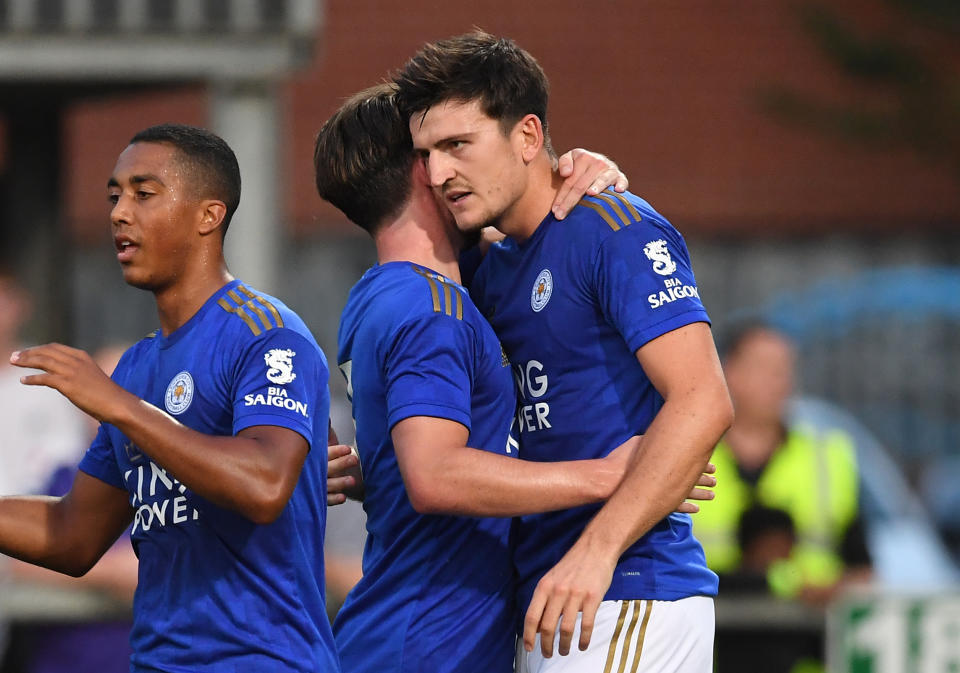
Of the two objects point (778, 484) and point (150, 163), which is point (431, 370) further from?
point (778, 484)

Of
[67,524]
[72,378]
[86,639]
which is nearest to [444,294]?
[72,378]

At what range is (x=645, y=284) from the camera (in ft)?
11.1

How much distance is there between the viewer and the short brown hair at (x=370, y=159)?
3.70 m

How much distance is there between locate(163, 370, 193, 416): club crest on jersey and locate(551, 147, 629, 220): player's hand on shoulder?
37.8 inches

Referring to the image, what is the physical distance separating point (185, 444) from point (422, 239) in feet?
3.03

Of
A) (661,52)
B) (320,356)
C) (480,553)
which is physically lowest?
(480,553)

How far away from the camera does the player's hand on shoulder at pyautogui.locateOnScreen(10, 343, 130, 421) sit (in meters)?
2.96

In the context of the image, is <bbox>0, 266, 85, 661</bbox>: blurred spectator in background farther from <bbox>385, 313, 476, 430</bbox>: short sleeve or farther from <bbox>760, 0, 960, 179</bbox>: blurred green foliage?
<bbox>760, 0, 960, 179</bbox>: blurred green foliage

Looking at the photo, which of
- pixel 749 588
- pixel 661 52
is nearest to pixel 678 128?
pixel 661 52

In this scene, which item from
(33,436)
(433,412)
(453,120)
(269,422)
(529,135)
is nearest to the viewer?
(269,422)

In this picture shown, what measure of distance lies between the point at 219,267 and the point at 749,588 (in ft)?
12.8

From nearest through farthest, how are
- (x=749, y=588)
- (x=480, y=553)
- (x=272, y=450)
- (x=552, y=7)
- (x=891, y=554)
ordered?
(x=272, y=450) → (x=480, y=553) → (x=749, y=588) → (x=891, y=554) → (x=552, y=7)

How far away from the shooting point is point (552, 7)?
15.6m

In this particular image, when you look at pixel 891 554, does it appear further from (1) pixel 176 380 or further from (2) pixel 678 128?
(2) pixel 678 128
